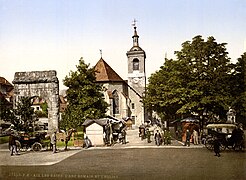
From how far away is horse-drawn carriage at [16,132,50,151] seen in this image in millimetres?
4409

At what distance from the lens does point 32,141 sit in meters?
4.47

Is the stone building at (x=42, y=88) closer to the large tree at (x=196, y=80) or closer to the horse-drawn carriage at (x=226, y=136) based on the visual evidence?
the large tree at (x=196, y=80)

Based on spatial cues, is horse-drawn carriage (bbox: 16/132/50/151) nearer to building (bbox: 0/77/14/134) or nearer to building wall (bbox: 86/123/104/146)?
building (bbox: 0/77/14/134)

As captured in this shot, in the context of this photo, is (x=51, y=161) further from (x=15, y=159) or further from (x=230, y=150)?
(x=230, y=150)

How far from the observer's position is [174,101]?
13.2ft

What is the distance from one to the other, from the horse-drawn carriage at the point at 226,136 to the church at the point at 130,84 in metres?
0.78

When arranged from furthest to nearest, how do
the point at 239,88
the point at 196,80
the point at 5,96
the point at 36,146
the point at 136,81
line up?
1. the point at 5,96
2. the point at 36,146
3. the point at 136,81
4. the point at 196,80
5. the point at 239,88

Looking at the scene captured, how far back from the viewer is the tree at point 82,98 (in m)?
4.19

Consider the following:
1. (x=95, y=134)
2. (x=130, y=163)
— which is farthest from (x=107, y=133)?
(x=130, y=163)

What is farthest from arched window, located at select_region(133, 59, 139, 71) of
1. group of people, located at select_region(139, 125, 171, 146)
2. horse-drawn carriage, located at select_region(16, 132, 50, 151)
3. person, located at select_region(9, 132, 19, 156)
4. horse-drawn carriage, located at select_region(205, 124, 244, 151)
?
person, located at select_region(9, 132, 19, 156)

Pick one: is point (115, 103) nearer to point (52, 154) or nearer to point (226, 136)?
point (52, 154)

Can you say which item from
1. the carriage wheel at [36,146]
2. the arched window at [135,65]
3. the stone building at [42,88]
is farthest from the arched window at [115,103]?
the carriage wheel at [36,146]

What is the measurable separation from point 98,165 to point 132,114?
2.33 feet

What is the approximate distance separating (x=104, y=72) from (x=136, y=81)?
15.5 inches
